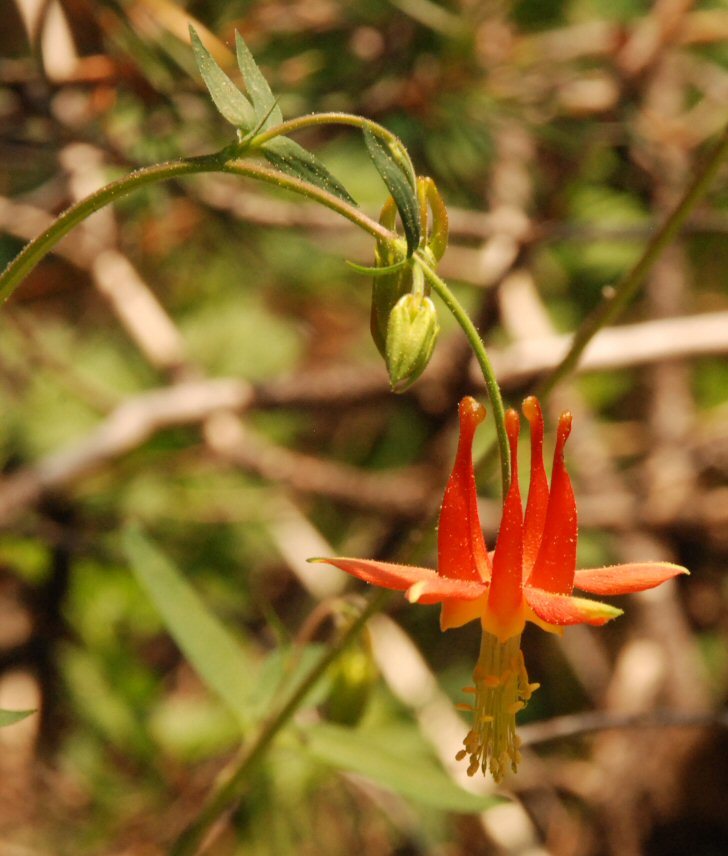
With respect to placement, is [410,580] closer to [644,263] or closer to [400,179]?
[400,179]

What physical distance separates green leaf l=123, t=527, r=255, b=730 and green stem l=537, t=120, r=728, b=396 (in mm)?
509

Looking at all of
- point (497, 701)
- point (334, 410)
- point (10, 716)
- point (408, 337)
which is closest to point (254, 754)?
point (497, 701)

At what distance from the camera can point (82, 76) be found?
1808 mm

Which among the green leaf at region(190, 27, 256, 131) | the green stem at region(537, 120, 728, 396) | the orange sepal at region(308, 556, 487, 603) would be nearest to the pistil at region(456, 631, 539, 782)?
the orange sepal at region(308, 556, 487, 603)

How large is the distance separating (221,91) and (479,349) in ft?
0.89

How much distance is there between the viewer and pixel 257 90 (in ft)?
2.72

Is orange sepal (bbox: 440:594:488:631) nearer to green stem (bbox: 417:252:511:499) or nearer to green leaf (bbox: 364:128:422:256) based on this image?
green stem (bbox: 417:252:511:499)

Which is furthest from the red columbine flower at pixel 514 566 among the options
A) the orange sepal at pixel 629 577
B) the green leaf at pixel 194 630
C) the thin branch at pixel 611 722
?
the thin branch at pixel 611 722

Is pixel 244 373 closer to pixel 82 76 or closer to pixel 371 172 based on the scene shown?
pixel 371 172

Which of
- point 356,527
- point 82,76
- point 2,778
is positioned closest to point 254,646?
point 356,527

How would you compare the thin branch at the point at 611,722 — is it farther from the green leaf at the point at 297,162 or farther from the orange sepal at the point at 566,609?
the green leaf at the point at 297,162

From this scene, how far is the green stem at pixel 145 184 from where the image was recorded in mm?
752

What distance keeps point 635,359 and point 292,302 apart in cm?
114

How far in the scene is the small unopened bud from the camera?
2.77 ft
